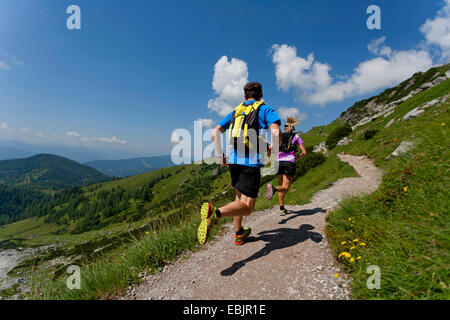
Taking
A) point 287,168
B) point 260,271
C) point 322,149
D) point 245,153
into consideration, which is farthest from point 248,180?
point 322,149

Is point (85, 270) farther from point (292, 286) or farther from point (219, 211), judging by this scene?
point (292, 286)

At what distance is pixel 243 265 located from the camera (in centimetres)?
350

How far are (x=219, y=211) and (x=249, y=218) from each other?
3832 millimetres

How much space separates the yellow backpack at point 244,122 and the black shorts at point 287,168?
2711 millimetres

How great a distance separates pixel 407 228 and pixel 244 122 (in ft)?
9.36

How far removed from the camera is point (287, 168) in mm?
5820

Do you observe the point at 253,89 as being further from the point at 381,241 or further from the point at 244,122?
the point at 381,241

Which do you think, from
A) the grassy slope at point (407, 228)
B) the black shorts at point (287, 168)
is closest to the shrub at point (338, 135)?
the black shorts at point (287, 168)

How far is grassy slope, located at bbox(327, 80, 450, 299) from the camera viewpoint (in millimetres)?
1871

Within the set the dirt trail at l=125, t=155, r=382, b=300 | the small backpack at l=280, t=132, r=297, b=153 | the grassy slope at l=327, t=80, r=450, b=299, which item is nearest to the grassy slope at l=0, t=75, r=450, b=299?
the grassy slope at l=327, t=80, r=450, b=299

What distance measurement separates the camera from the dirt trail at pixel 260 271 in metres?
2.70

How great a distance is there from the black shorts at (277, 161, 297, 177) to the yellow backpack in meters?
2.71

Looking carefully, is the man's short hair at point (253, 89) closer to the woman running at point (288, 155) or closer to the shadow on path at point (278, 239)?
the woman running at point (288, 155)

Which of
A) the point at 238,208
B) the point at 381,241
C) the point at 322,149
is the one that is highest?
the point at 322,149
